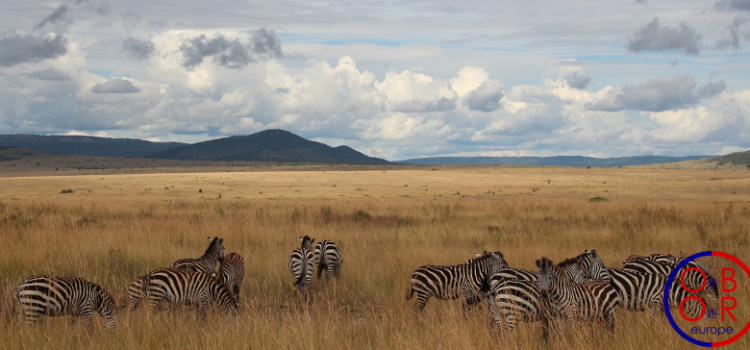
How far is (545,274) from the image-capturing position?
6703mm

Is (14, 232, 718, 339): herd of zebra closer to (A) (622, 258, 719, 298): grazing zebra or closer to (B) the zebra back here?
(A) (622, 258, 719, 298): grazing zebra

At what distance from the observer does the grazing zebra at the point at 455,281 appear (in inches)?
331

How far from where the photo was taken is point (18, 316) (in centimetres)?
725

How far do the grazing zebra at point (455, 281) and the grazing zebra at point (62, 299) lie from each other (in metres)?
4.06

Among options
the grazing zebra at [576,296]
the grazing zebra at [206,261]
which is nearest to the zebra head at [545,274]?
the grazing zebra at [576,296]

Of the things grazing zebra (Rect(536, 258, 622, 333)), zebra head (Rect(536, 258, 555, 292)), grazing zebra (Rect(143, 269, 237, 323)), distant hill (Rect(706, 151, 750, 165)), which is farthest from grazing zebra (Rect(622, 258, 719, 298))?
distant hill (Rect(706, 151, 750, 165))

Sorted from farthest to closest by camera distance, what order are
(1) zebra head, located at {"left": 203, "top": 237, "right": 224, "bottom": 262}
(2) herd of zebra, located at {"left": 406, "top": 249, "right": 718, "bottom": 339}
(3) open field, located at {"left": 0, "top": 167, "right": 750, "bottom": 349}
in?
1. (1) zebra head, located at {"left": 203, "top": 237, "right": 224, "bottom": 262}
2. (3) open field, located at {"left": 0, "top": 167, "right": 750, "bottom": 349}
3. (2) herd of zebra, located at {"left": 406, "top": 249, "right": 718, "bottom": 339}

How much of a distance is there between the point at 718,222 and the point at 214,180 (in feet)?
199

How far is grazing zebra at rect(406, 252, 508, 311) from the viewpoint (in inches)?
331

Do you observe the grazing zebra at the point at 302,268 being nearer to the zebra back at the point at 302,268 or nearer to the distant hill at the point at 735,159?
the zebra back at the point at 302,268

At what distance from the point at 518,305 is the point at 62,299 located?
5.49 m

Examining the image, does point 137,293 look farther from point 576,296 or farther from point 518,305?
point 576,296

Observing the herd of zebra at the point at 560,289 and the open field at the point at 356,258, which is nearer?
the herd of zebra at the point at 560,289

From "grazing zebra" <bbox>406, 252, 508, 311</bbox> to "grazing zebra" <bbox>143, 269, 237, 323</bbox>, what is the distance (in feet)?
8.44
